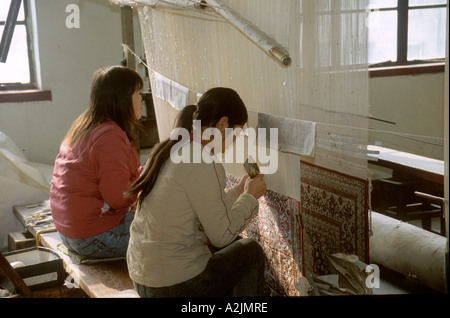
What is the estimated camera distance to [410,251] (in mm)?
2994

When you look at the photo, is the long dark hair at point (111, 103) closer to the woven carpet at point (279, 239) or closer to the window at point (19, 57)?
the woven carpet at point (279, 239)

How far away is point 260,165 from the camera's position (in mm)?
2146

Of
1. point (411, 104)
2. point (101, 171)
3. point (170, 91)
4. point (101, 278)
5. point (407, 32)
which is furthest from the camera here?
point (407, 32)

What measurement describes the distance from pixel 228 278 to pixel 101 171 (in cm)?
73

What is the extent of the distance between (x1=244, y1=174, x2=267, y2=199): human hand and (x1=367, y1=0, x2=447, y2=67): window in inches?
144

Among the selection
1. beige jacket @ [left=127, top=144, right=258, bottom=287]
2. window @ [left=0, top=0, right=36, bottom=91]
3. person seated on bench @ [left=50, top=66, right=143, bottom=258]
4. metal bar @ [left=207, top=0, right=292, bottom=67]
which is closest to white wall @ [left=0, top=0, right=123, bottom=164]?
window @ [left=0, top=0, right=36, bottom=91]

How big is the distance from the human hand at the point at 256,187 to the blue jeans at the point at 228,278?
179 millimetres

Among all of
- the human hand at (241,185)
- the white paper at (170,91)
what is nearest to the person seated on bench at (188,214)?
the human hand at (241,185)

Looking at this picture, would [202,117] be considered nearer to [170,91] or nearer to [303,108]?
[303,108]

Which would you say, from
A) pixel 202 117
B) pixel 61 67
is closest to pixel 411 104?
pixel 61 67

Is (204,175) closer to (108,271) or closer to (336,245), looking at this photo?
(336,245)

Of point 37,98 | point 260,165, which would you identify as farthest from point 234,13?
point 37,98

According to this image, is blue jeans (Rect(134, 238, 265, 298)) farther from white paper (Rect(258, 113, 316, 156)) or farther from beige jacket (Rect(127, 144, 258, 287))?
white paper (Rect(258, 113, 316, 156))
